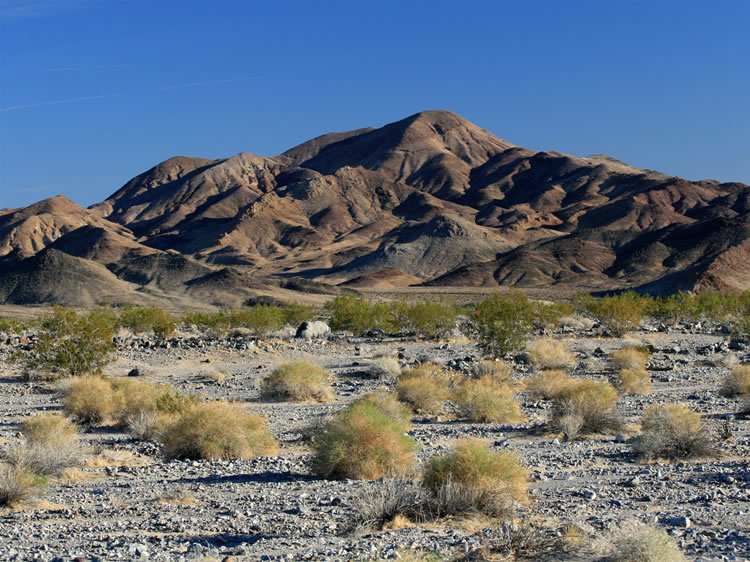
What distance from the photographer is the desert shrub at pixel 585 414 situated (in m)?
14.4

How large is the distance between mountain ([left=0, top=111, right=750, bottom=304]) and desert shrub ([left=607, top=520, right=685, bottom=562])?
8463 cm

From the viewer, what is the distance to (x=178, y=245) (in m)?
174

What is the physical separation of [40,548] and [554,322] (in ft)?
113

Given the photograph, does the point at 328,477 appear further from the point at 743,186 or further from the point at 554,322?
the point at 743,186

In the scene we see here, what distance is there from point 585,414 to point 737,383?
6405 millimetres

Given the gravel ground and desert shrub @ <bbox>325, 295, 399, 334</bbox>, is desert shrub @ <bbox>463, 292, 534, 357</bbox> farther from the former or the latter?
desert shrub @ <bbox>325, 295, 399, 334</bbox>

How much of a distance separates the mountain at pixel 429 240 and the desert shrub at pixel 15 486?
82139mm

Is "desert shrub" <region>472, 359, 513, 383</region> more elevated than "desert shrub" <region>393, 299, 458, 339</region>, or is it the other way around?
"desert shrub" <region>393, 299, 458, 339</region>

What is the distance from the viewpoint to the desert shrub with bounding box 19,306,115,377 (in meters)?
24.5

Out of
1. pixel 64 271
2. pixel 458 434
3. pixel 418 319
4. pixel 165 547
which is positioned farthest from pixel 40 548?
pixel 64 271

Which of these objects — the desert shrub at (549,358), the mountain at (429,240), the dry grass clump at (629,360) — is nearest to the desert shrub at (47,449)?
the desert shrub at (549,358)

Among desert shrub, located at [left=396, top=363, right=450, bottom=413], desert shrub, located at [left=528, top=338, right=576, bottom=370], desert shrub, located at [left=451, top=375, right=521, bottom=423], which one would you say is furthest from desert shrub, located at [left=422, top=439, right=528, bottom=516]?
desert shrub, located at [left=528, top=338, right=576, bottom=370]

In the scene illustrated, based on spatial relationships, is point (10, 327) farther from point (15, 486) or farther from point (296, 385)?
point (15, 486)

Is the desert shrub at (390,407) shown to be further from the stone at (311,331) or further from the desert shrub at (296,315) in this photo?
the desert shrub at (296,315)
